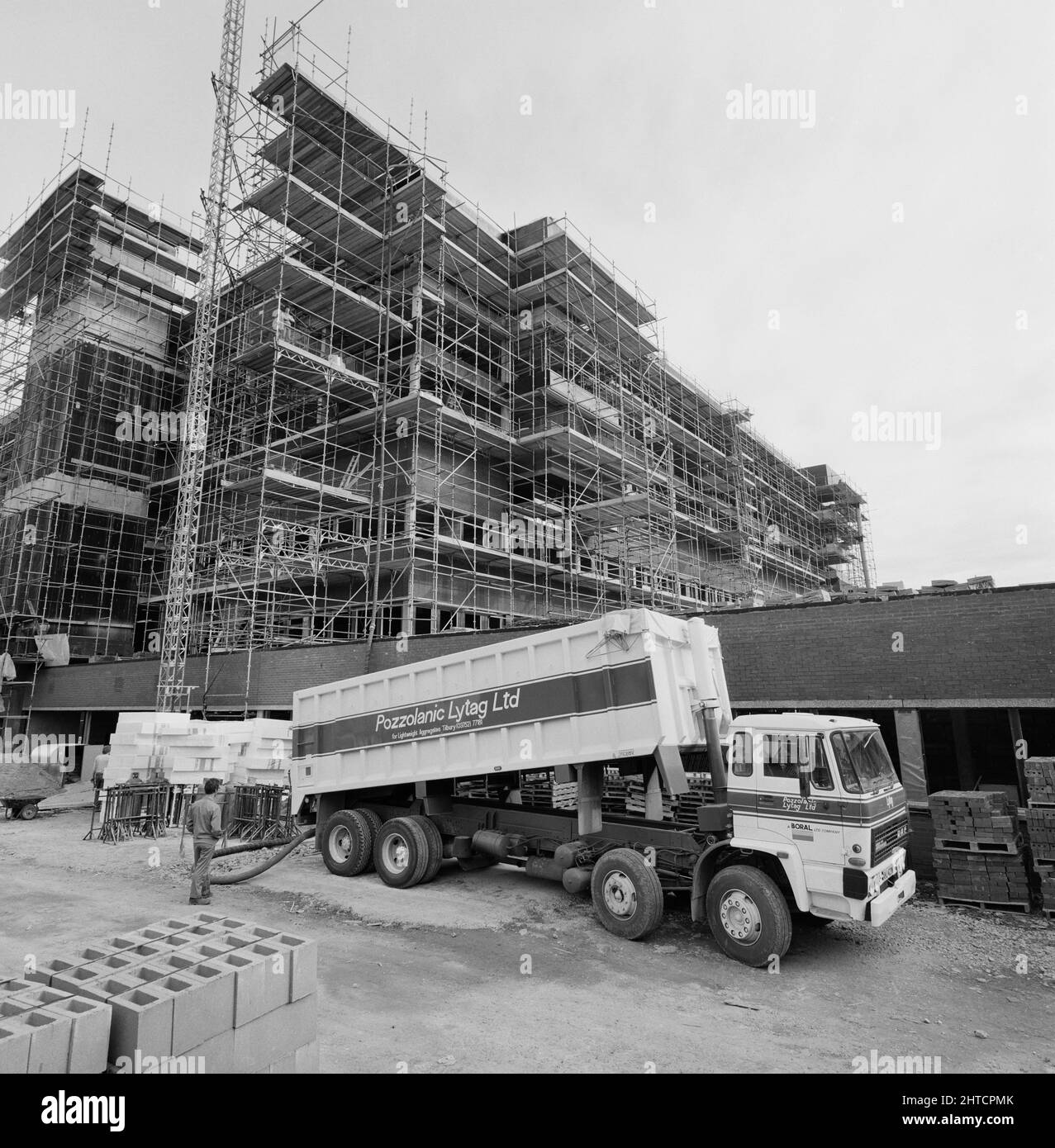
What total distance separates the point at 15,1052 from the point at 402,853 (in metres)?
7.58

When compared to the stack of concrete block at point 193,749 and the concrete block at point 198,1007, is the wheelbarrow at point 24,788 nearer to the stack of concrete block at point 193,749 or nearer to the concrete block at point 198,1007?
the stack of concrete block at point 193,749

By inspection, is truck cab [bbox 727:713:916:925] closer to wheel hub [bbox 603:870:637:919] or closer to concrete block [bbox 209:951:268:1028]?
wheel hub [bbox 603:870:637:919]

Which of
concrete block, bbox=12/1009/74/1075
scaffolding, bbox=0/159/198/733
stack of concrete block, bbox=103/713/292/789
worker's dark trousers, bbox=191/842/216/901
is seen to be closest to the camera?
concrete block, bbox=12/1009/74/1075

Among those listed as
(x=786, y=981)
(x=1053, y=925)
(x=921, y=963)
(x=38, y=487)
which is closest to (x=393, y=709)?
(x=786, y=981)

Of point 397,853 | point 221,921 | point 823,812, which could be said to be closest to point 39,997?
point 221,921

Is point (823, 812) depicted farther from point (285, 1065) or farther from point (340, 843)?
point (340, 843)

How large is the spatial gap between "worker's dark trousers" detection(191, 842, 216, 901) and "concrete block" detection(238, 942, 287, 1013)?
603cm

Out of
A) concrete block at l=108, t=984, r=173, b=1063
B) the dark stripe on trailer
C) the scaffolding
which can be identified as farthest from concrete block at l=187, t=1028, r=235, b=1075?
the scaffolding

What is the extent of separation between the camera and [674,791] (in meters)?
8.17

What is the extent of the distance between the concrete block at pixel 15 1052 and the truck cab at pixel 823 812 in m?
6.29

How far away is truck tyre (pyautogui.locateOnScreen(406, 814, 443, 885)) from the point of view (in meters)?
10.5

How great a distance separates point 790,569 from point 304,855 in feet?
116

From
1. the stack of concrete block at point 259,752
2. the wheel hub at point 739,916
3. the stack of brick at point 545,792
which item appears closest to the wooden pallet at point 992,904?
the wheel hub at point 739,916
